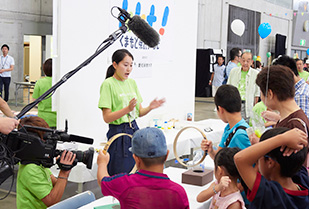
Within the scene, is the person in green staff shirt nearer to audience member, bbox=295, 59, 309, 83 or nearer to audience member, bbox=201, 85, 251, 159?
audience member, bbox=201, 85, 251, 159

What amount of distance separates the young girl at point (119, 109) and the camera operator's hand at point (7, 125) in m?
1.20

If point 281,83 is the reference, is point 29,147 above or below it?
below

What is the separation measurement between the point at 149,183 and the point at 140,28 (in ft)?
4.10

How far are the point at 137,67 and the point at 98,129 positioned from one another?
42.1 inches

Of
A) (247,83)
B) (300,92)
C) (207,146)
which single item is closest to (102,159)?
(207,146)

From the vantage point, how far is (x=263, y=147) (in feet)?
4.83

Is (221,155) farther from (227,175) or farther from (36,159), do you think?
(36,159)

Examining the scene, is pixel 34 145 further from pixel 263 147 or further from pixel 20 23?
pixel 20 23

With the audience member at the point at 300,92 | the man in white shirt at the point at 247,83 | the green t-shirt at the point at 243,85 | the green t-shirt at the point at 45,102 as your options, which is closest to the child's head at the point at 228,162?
the audience member at the point at 300,92

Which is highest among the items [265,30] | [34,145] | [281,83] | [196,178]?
[265,30]

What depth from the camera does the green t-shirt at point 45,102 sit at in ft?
14.9

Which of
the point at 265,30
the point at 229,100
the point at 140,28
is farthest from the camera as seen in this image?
the point at 265,30

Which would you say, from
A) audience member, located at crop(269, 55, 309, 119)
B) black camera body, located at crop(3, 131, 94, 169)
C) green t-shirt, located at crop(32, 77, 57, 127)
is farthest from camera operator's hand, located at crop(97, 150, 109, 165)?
green t-shirt, located at crop(32, 77, 57, 127)

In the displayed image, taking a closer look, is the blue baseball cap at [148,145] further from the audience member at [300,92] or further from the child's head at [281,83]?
the audience member at [300,92]
